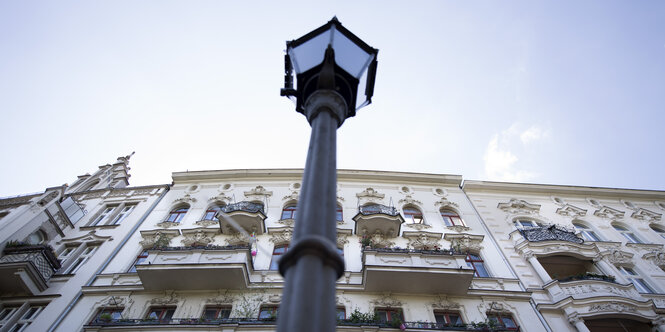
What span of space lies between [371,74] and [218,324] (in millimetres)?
10559

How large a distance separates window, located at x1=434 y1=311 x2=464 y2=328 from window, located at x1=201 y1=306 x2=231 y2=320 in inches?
308

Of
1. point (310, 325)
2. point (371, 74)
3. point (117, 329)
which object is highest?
point (117, 329)

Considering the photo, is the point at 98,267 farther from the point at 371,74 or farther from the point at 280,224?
the point at 371,74

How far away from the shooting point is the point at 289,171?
22797 millimetres

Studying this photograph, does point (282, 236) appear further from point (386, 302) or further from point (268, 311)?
point (386, 302)

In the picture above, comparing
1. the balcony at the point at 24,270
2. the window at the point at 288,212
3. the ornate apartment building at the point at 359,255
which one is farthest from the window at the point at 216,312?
the balcony at the point at 24,270

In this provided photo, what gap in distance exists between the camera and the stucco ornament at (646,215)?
69.4 ft

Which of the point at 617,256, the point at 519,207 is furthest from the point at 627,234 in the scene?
the point at 519,207

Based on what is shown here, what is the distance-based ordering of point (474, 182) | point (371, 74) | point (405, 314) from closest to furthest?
1. point (371, 74)
2. point (405, 314)
3. point (474, 182)

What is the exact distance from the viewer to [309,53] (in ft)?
16.9

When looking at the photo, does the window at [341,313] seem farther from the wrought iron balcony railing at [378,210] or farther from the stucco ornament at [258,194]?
the stucco ornament at [258,194]

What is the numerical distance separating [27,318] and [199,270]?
715cm

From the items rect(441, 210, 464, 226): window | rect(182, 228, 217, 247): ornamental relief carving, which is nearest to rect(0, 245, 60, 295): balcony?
rect(182, 228, 217, 247): ornamental relief carving

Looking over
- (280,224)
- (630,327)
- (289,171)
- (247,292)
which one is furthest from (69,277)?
(630,327)
